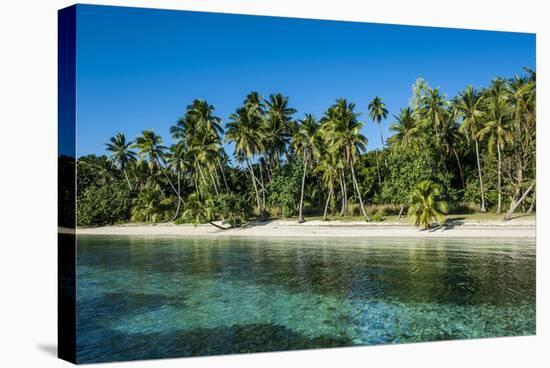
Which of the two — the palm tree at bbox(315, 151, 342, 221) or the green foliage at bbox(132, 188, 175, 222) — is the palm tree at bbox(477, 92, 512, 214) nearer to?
the palm tree at bbox(315, 151, 342, 221)

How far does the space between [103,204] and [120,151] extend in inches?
58.4

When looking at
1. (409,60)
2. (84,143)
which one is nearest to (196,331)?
(84,143)

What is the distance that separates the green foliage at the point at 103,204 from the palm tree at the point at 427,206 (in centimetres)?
787

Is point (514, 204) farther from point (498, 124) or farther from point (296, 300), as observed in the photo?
point (296, 300)

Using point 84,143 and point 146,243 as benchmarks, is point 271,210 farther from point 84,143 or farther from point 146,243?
point 84,143

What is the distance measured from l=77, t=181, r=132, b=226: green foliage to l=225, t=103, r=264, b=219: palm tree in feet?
17.6

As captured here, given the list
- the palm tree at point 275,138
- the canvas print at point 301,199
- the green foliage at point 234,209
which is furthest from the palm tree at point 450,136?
the green foliage at point 234,209

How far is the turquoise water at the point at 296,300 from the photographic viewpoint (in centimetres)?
848

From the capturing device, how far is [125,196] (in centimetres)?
1916

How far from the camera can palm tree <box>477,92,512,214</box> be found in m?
13.9

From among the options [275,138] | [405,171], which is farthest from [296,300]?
[275,138]

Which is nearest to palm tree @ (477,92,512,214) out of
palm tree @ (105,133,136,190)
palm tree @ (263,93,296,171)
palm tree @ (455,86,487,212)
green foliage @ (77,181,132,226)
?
palm tree @ (455,86,487,212)

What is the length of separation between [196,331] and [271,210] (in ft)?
48.1

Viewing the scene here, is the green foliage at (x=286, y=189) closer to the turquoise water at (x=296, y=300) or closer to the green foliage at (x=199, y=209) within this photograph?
the green foliage at (x=199, y=209)
